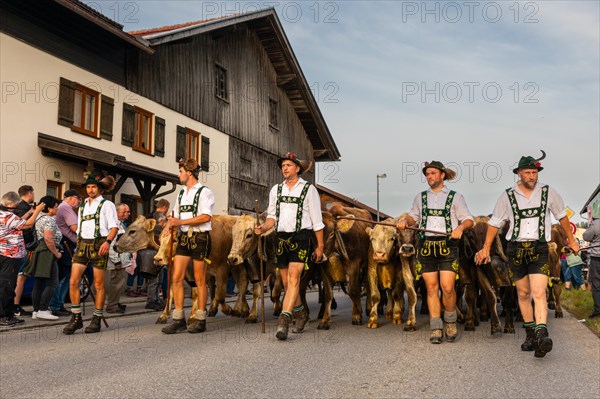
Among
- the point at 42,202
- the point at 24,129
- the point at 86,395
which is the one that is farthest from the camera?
the point at 24,129

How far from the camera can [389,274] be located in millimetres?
9156

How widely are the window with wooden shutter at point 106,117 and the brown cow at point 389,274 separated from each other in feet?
39.5

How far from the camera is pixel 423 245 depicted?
7.72m

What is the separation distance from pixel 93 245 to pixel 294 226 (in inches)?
104

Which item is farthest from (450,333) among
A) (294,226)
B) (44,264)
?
(44,264)

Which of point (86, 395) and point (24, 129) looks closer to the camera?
point (86, 395)

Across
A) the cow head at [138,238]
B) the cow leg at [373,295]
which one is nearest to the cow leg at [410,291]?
the cow leg at [373,295]

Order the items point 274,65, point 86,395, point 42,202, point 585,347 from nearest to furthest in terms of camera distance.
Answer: point 86,395
point 585,347
point 42,202
point 274,65

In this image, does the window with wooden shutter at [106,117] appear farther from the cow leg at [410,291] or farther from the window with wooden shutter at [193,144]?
the cow leg at [410,291]

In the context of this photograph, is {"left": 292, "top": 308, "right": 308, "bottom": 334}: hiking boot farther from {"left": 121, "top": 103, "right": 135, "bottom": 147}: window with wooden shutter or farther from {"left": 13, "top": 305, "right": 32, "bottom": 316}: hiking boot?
{"left": 121, "top": 103, "right": 135, "bottom": 147}: window with wooden shutter

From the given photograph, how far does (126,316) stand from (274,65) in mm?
22054

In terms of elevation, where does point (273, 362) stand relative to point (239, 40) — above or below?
below

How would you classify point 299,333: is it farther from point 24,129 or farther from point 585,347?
point 24,129

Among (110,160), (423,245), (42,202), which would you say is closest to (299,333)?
(423,245)
